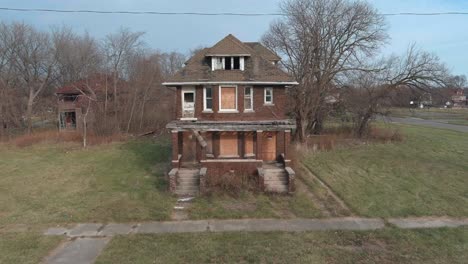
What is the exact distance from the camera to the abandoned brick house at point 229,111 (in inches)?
745

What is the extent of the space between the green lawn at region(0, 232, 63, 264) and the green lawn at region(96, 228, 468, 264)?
1.89 meters

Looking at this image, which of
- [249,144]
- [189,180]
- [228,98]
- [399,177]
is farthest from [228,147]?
[399,177]

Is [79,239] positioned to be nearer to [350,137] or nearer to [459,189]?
[459,189]

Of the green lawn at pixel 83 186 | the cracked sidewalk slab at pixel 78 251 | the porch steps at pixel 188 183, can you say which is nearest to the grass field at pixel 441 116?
the green lawn at pixel 83 186

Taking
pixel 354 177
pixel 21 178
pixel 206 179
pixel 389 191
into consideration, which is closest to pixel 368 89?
pixel 354 177

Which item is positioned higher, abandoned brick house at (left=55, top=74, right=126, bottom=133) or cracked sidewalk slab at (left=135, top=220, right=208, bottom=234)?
abandoned brick house at (left=55, top=74, right=126, bottom=133)

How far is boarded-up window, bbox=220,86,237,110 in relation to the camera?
1997 centimetres

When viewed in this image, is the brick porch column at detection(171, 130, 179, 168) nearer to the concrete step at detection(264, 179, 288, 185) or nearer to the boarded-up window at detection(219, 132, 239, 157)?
the boarded-up window at detection(219, 132, 239, 157)

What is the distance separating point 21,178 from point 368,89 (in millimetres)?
32702

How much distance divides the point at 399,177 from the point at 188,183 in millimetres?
12339

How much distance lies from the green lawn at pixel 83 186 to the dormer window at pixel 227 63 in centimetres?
753

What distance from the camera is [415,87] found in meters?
36.2

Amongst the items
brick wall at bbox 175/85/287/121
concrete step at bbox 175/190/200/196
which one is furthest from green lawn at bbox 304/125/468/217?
concrete step at bbox 175/190/200/196

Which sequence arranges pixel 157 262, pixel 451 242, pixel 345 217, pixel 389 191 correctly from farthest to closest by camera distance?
1. pixel 389 191
2. pixel 345 217
3. pixel 451 242
4. pixel 157 262
